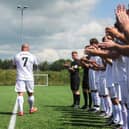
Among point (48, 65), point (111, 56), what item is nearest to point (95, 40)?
point (111, 56)

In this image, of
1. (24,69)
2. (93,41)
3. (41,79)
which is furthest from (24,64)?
(41,79)

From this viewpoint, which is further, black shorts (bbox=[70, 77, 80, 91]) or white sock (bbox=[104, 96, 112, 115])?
black shorts (bbox=[70, 77, 80, 91])

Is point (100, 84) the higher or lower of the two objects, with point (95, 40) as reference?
lower

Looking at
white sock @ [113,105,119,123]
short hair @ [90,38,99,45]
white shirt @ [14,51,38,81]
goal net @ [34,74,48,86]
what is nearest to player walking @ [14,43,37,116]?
white shirt @ [14,51,38,81]

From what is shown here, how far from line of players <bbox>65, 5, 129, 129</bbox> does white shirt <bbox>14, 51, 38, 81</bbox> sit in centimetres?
224

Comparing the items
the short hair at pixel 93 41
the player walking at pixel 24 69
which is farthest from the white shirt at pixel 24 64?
the short hair at pixel 93 41

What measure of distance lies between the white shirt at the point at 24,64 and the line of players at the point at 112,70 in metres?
2.24

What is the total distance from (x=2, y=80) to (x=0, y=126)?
55.0 meters

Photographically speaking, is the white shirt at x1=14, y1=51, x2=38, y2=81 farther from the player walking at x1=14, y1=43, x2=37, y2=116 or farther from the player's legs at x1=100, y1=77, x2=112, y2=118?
the player's legs at x1=100, y1=77, x2=112, y2=118

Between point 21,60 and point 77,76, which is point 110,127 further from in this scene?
point 77,76

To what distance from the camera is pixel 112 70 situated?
11297mm

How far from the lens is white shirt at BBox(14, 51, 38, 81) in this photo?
16953mm

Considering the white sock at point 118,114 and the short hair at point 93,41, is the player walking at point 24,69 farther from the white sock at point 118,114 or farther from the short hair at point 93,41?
the white sock at point 118,114

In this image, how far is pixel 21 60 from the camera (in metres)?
17.0
